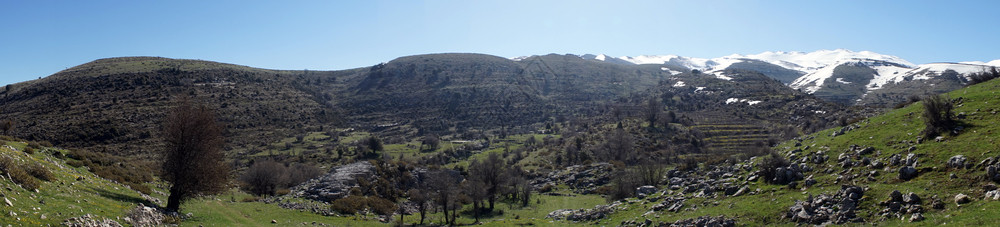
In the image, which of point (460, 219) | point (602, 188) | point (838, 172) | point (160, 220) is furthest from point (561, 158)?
point (160, 220)

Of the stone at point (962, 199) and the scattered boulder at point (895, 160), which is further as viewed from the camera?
the scattered boulder at point (895, 160)

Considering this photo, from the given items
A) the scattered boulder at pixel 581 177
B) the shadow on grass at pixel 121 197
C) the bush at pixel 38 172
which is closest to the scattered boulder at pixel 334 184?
the shadow on grass at pixel 121 197

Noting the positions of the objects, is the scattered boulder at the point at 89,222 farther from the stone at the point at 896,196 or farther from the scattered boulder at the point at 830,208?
the stone at the point at 896,196

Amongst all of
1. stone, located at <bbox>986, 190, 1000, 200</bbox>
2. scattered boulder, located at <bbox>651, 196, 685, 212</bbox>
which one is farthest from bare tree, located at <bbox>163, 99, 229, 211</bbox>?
stone, located at <bbox>986, 190, 1000, 200</bbox>

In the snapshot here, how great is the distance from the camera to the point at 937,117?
21469 millimetres

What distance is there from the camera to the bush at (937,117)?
67.9ft

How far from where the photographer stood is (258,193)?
2052 inches

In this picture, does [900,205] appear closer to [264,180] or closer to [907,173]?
[907,173]

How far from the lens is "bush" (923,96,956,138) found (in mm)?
20688

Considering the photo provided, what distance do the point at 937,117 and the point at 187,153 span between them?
1474 inches

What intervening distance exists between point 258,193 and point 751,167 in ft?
163

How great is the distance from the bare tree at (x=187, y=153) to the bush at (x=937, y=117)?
116 feet

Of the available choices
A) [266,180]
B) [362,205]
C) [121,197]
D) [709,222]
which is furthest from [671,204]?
[266,180]

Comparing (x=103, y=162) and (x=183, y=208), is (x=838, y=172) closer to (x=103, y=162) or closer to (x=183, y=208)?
(x=183, y=208)
